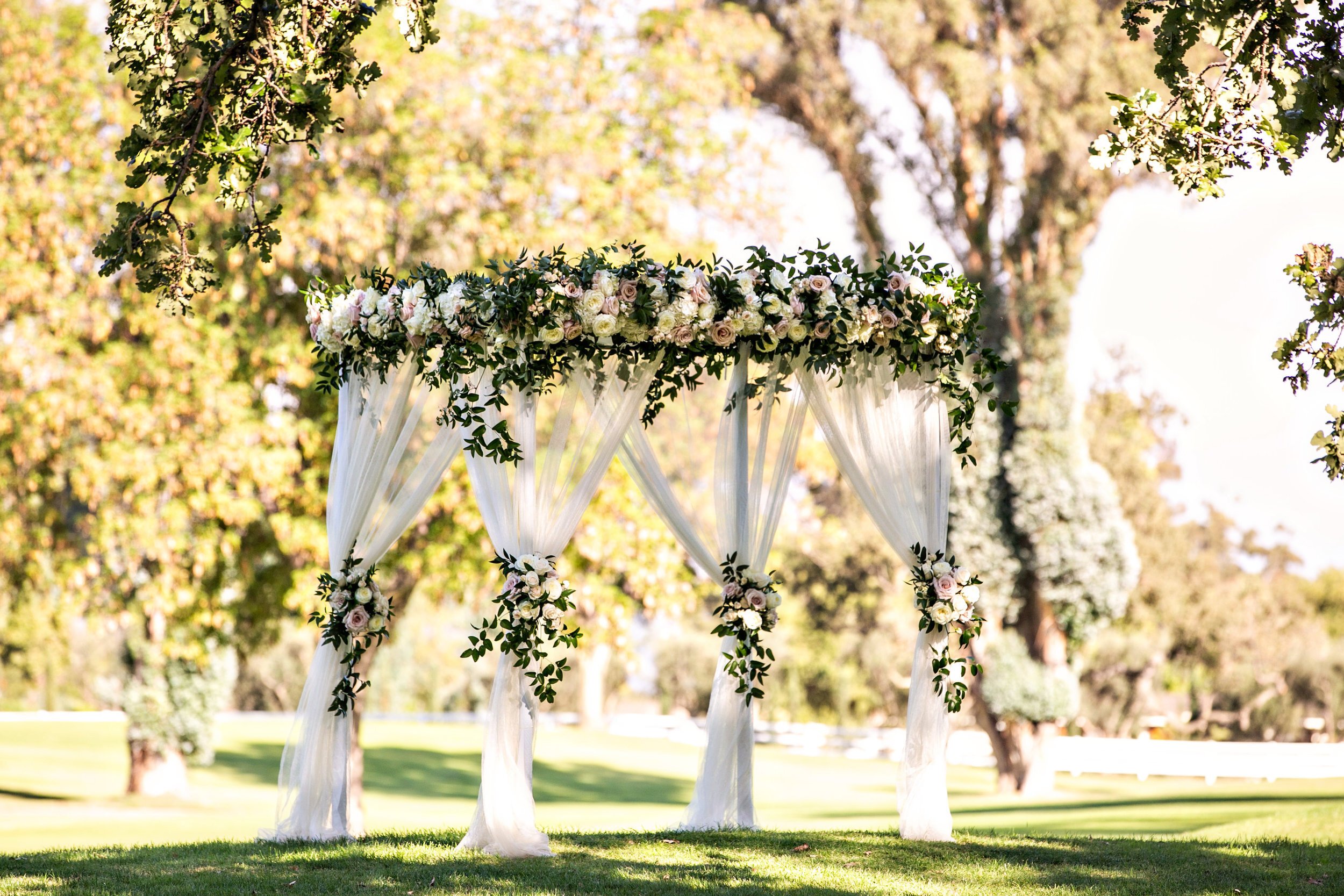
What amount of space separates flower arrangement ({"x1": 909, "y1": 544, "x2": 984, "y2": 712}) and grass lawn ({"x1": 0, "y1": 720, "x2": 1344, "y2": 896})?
34.7 inches

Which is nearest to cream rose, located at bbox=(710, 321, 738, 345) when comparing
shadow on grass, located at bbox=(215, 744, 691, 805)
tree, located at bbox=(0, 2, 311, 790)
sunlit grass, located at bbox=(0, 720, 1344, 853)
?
sunlit grass, located at bbox=(0, 720, 1344, 853)

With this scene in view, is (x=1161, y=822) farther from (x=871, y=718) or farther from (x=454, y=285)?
(x=871, y=718)

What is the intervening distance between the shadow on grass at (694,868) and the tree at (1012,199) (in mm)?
8806

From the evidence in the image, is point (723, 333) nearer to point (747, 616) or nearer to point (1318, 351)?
point (747, 616)

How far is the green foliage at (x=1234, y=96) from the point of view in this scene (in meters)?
4.32

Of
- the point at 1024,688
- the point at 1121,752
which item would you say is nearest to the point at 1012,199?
the point at 1024,688

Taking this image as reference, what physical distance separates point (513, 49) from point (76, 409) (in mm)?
5223

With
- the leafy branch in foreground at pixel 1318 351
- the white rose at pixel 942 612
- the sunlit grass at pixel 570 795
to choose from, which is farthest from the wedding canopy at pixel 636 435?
the leafy branch in foreground at pixel 1318 351

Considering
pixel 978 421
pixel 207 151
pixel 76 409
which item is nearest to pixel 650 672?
pixel 978 421

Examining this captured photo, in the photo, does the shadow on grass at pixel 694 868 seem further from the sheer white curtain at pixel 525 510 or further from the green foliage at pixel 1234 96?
the green foliage at pixel 1234 96

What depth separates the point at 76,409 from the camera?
10.3 metres

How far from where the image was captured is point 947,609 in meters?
6.84

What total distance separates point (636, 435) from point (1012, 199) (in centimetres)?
1165

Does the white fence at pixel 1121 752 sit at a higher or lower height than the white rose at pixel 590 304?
lower
